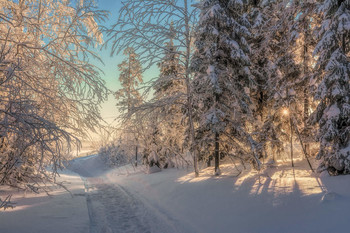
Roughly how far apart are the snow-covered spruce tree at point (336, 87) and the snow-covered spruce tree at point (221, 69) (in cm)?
304

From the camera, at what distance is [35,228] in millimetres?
6152

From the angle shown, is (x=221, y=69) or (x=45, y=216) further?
(x=221, y=69)

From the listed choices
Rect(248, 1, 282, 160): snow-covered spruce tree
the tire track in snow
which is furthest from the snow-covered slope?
Rect(248, 1, 282, 160): snow-covered spruce tree

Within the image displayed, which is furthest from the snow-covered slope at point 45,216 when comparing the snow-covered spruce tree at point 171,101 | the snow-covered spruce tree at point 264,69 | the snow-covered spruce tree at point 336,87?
the snow-covered spruce tree at point 264,69

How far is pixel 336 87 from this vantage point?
9.33m

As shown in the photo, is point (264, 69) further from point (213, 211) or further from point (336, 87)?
point (213, 211)

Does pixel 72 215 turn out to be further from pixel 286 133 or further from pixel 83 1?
pixel 286 133

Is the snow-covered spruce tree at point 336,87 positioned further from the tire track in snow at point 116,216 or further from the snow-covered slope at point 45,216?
the snow-covered slope at point 45,216

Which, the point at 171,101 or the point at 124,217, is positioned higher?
the point at 171,101

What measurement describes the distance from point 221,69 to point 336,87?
4839 millimetres

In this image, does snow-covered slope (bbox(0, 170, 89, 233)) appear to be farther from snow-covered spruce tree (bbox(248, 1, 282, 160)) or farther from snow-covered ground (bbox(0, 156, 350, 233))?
snow-covered spruce tree (bbox(248, 1, 282, 160))

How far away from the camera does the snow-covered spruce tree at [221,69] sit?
35.4 ft

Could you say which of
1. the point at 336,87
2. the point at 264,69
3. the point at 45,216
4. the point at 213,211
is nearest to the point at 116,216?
the point at 45,216

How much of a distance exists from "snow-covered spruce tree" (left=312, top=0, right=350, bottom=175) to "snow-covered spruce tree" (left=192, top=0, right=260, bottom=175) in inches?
120
